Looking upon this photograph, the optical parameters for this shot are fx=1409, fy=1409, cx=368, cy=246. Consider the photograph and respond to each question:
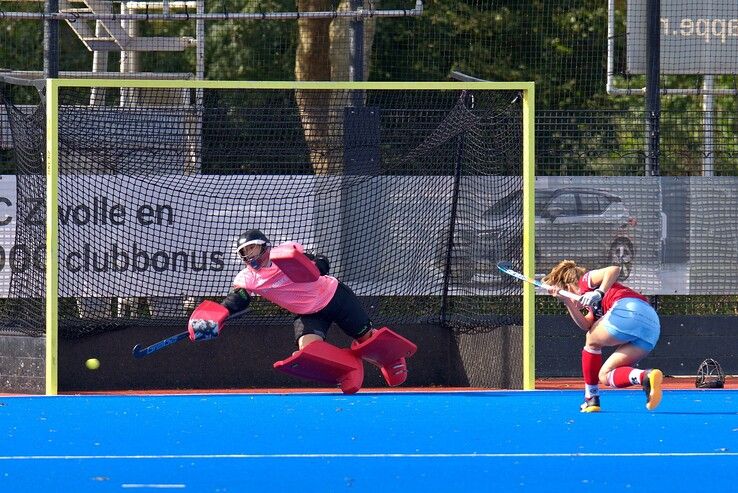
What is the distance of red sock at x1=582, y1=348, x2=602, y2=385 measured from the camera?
8.84 m

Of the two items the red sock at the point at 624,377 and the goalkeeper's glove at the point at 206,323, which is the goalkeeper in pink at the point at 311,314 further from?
the red sock at the point at 624,377

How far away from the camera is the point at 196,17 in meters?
11.6

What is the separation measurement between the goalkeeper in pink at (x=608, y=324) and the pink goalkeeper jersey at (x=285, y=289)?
183cm

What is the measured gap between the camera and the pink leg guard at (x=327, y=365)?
964 cm

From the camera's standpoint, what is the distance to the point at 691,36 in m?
13.0

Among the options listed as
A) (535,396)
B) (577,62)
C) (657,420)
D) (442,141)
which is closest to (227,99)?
(577,62)

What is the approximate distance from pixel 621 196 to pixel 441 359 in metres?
2.01

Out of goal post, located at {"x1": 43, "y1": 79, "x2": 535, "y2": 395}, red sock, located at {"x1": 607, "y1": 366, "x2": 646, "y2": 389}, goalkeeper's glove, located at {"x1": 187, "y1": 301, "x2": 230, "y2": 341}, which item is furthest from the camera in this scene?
goal post, located at {"x1": 43, "y1": 79, "x2": 535, "y2": 395}

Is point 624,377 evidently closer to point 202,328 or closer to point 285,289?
point 285,289

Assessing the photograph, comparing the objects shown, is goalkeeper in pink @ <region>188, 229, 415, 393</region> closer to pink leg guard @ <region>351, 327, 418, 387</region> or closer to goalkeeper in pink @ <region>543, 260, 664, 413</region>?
pink leg guard @ <region>351, 327, 418, 387</region>

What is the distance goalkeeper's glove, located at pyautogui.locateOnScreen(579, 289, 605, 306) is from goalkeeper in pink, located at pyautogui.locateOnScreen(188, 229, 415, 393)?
176cm

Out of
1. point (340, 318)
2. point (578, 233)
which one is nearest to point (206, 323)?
point (340, 318)

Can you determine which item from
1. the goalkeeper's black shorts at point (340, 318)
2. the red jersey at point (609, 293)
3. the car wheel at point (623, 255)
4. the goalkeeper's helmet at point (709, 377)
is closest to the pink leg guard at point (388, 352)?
the goalkeeper's black shorts at point (340, 318)

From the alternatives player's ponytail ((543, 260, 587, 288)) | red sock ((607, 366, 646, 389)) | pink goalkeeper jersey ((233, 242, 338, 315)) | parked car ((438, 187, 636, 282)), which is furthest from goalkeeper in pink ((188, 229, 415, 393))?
red sock ((607, 366, 646, 389))
